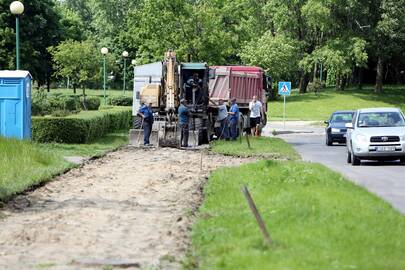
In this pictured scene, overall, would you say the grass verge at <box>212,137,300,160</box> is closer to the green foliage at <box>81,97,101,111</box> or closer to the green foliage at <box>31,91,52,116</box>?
the green foliage at <box>31,91,52,116</box>

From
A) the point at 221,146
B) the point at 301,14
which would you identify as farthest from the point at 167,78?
the point at 301,14

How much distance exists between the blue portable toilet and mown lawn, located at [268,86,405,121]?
3923cm

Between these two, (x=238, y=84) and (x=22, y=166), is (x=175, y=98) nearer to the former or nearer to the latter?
(x=238, y=84)

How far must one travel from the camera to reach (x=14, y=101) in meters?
23.8

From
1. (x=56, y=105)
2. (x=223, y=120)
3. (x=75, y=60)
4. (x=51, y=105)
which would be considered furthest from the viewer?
(x=75, y=60)

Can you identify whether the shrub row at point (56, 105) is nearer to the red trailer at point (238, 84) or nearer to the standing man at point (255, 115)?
the red trailer at point (238, 84)

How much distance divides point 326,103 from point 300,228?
193 feet

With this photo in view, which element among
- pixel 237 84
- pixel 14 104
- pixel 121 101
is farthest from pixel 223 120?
pixel 121 101

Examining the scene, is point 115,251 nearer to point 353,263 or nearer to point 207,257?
point 207,257

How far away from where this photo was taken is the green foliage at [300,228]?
26.0 ft

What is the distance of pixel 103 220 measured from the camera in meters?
11.2

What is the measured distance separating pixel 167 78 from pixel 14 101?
25.8 ft

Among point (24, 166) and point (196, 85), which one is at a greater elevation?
point (196, 85)

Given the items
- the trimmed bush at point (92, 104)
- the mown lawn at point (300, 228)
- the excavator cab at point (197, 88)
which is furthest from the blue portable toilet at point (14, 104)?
the trimmed bush at point (92, 104)
